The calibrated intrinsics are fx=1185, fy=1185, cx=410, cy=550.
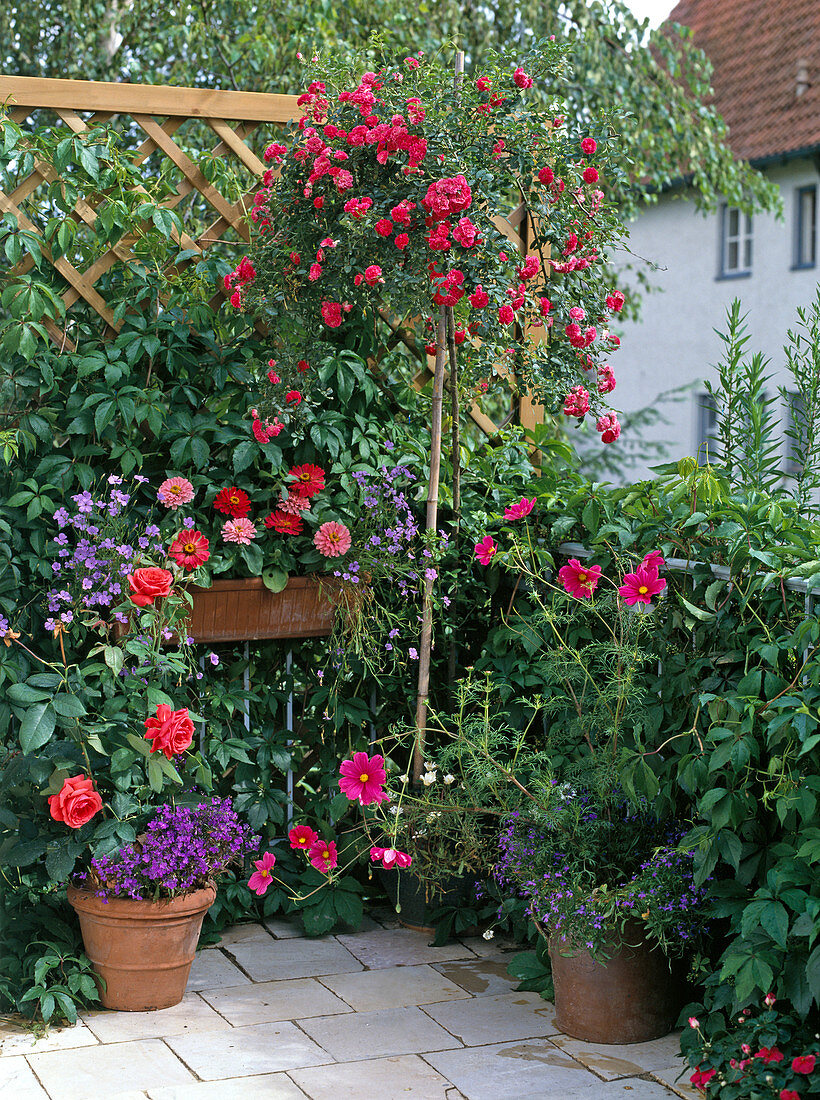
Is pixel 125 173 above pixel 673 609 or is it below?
above

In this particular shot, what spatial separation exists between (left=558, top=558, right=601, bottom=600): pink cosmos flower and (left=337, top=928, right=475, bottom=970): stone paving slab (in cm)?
104

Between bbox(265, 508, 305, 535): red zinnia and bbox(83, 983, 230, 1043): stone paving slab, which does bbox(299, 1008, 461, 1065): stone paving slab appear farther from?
bbox(265, 508, 305, 535): red zinnia

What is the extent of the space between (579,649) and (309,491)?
809 mm

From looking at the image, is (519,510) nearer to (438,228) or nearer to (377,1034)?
(438,228)

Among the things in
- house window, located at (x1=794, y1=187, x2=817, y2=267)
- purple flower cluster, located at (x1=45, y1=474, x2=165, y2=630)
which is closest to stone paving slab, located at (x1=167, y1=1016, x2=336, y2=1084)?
purple flower cluster, located at (x1=45, y1=474, x2=165, y2=630)

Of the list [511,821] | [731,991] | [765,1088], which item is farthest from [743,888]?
[511,821]

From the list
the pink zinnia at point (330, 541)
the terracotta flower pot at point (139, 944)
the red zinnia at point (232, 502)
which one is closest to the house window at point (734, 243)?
the pink zinnia at point (330, 541)

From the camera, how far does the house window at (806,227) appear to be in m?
11.2

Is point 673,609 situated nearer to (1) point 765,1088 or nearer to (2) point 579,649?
(2) point 579,649

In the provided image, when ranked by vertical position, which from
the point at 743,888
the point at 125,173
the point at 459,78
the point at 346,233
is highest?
the point at 459,78

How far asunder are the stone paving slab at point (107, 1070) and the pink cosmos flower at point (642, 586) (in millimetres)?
1338

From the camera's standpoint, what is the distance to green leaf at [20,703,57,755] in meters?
2.54

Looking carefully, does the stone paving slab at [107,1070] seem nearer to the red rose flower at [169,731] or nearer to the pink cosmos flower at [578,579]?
the red rose flower at [169,731]

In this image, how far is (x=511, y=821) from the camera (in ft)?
8.97
